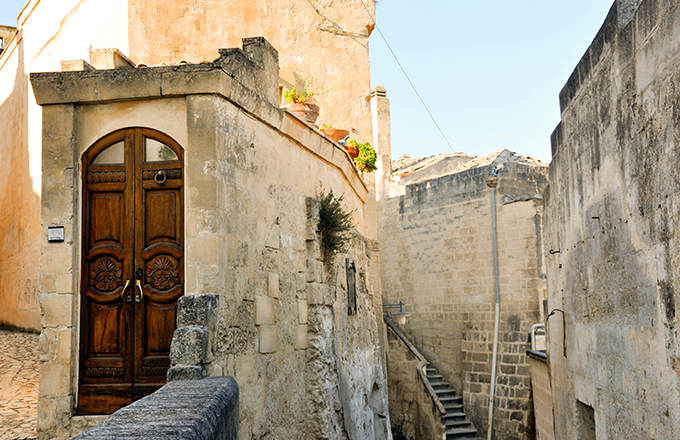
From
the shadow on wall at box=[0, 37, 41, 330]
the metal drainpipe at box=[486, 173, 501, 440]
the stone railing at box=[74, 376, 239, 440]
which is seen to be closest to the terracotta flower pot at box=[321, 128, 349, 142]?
the stone railing at box=[74, 376, 239, 440]

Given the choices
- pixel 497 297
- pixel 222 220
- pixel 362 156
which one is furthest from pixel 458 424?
pixel 222 220

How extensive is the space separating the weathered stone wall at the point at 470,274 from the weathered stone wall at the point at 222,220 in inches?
378

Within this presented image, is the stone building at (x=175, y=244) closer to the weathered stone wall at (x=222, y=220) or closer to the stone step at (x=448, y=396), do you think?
the weathered stone wall at (x=222, y=220)

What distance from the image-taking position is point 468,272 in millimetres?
16359

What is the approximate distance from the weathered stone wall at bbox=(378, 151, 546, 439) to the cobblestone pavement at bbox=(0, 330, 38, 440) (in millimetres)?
9646

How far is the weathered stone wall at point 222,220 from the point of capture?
16.3 feet

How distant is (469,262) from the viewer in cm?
1636

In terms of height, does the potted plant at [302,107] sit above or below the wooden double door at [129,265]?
above

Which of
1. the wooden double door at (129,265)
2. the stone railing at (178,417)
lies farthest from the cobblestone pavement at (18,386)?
the stone railing at (178,417)

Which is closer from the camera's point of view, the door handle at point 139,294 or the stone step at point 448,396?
the door handle at point 139,294

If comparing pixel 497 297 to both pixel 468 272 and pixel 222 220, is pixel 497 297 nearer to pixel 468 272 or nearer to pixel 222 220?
pixel 468 272

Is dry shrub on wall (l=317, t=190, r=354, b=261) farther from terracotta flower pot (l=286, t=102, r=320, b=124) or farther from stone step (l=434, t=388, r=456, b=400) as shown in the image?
stone step (l=434, t=388, r=456, b=400)

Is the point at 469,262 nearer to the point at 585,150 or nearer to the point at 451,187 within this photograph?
the point at 451,187

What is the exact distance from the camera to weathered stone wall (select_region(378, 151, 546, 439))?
14.8m
